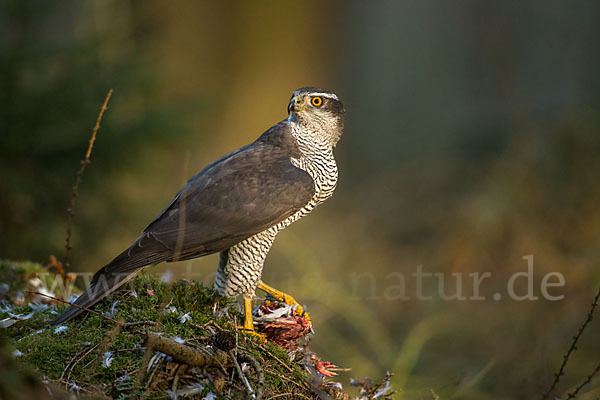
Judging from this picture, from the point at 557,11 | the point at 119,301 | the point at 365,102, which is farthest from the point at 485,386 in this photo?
the point at 365,102

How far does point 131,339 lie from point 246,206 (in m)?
1.12

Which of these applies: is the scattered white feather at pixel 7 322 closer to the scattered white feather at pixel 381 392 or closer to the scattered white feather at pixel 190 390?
the scattered white feather at pixel 190 390

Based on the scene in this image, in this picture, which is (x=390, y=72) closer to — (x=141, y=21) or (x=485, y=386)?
(x=141, y=21)

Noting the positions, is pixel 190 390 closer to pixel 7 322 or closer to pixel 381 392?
pixel 381 392

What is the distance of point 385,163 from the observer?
44.1 ft

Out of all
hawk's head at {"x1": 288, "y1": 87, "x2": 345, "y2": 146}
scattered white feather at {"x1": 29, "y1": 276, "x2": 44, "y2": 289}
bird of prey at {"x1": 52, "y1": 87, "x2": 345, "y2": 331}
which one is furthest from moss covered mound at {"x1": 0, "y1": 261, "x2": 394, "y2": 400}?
hawk's head at {"x1": 288, "y1": 87, "x2": 345, "y2": 146}

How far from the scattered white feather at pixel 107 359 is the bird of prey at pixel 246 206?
55 centimetres

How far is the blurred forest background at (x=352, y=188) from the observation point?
550cm

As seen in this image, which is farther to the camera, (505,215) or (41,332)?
(505,215)

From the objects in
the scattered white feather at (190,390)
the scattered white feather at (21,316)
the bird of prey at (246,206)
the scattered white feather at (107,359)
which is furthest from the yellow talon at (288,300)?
the scattered white feather at (21,316)

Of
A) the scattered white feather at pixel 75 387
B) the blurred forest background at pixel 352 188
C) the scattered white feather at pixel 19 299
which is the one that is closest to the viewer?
the scattered white feather at pixel 75 387

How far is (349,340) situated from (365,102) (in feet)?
36.2

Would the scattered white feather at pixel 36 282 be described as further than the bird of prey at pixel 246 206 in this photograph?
Yes

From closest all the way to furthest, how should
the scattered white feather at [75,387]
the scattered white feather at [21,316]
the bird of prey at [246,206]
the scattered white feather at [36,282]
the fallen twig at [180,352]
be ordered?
the fallen twig at [180,352]
the scattered white feather at [75,387]
the scattered white feather at [21,316]
the bird of prey at [246,206]
the scattered white feather at [36,282]
